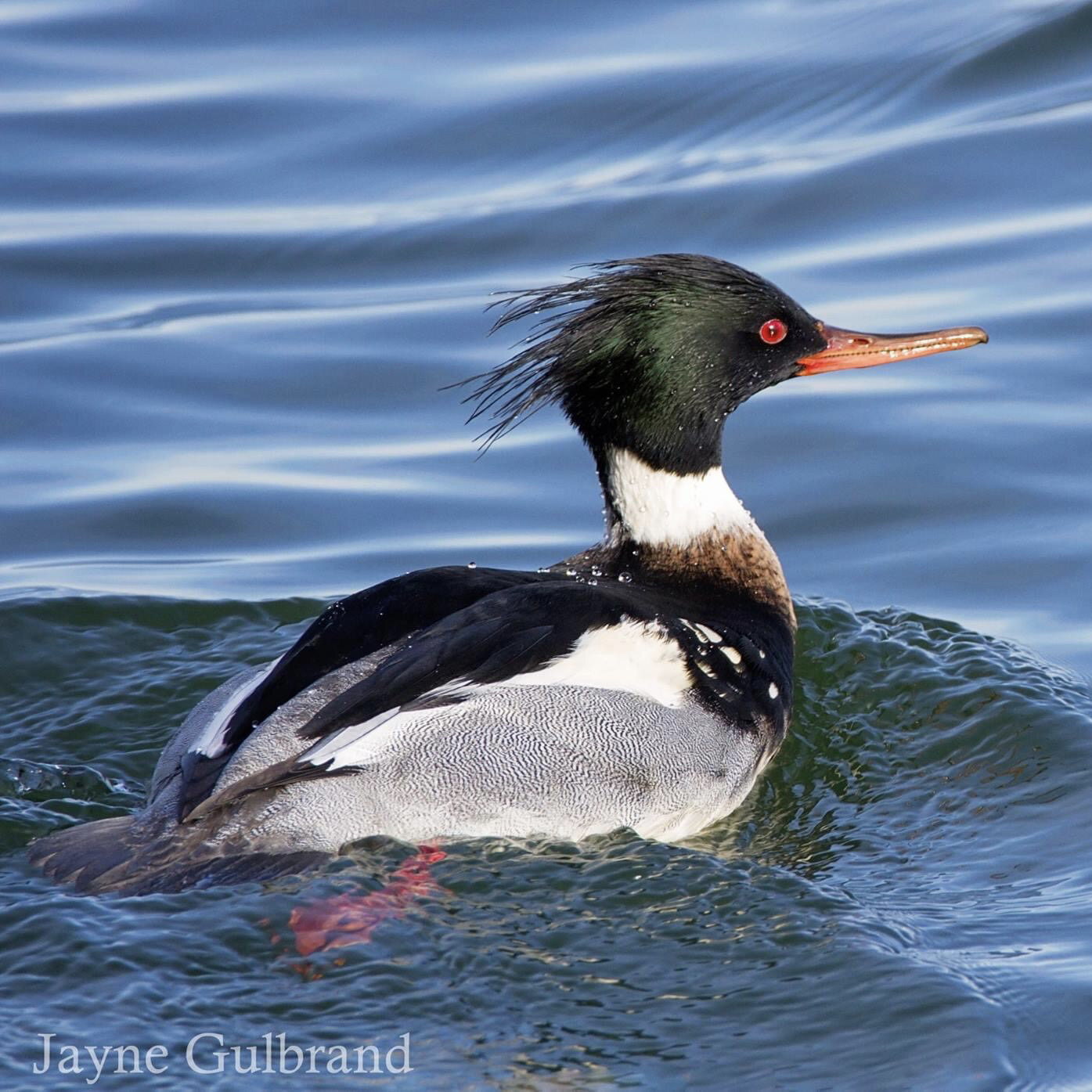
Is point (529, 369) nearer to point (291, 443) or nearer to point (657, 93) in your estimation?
point (291, 443)

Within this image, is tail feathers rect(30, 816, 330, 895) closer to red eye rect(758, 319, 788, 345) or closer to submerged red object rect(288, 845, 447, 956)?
submerged red object rect(288, 845, 447, 956)

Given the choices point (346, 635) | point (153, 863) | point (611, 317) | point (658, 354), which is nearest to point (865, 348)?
point (658, 354)

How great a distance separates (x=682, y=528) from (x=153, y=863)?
7.45 feet

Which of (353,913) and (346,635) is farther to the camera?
(346,635)

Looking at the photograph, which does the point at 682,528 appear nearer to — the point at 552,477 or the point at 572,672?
the point at 572,672

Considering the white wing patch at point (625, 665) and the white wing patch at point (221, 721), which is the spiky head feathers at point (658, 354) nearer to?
the white wing patch at point (625, 665)

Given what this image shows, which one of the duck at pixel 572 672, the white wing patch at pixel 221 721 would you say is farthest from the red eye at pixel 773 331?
the white wing patch at pixel 221 721

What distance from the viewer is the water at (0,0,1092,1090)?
14.6 ft

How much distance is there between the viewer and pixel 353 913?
4.66m

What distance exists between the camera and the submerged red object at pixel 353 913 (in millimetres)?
4590

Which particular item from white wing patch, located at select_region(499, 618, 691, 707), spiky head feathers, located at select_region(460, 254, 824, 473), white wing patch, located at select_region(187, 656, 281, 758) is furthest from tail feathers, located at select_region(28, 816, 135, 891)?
Result: spiky head feathers, located at select_region(460, 254, 824, 473)

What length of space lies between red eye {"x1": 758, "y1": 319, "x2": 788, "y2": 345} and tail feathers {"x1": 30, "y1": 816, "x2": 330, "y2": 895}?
7.98ft

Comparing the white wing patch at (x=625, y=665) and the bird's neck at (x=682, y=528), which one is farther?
the bird's neck at (x=682, y=528)

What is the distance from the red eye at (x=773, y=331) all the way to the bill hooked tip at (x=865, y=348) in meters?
0.17
